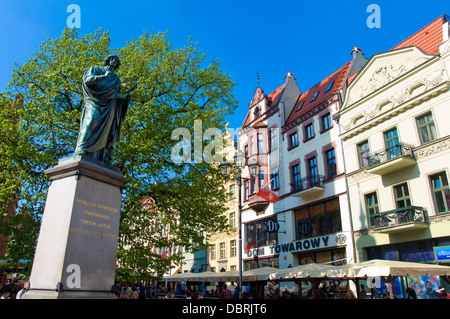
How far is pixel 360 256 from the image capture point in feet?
71.2

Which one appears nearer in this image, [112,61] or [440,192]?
[112,61]

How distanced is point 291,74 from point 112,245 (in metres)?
33.1

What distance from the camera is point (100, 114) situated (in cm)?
782

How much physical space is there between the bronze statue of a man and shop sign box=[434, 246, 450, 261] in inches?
672

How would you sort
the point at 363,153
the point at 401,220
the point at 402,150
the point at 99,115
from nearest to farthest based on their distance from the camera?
the point at 99,115
the point at 401,220
the point at 402,150
the point at 363,153

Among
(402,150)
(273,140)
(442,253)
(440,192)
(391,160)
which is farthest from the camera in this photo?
(273,140)

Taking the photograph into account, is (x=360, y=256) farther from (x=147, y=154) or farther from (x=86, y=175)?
(x=86, y=175)

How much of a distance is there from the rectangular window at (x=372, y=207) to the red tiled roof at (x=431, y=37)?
9.64 m

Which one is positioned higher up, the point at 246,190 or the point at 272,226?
the point at 246,190

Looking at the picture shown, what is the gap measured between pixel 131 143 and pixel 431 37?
20247 mm

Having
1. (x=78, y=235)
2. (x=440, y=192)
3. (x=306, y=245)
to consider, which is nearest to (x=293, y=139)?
(x=306, y=245)

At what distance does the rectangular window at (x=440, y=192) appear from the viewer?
17750mm

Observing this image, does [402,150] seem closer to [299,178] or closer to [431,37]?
[431,37]
